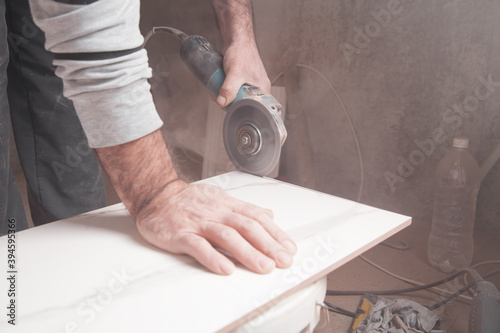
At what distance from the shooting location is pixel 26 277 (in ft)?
1.90

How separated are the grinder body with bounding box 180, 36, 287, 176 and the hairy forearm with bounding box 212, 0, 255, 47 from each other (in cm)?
8

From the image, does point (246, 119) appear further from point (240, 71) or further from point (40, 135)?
point (40, 135)

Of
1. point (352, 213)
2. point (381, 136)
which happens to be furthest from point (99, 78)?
point (381, 136)

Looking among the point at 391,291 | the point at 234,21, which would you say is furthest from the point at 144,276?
the point at 391,291

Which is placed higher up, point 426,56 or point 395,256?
point 426,56

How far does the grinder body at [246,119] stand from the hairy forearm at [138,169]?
0.92 feet

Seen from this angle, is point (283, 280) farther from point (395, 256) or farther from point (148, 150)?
point (395, 256)

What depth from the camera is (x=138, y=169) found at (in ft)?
2.38

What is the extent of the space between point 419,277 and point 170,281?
1351 millimetres

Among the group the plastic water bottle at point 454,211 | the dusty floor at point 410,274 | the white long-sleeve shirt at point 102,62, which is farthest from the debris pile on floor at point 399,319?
the white long-sleeve shirt at point 102,62

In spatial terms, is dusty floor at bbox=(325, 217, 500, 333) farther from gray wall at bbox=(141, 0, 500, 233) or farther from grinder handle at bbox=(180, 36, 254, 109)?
grinder handle at bbox=(180, 36, 254, 109)

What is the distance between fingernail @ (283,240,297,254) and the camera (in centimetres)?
62

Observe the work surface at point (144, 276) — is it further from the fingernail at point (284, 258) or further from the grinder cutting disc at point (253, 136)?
the grinder cutting disc at point (253, 136)

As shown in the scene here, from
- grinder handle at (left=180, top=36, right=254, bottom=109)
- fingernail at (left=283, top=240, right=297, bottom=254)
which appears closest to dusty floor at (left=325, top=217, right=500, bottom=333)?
fingernail at (left=283, top=240, right=297, bottom=254)
